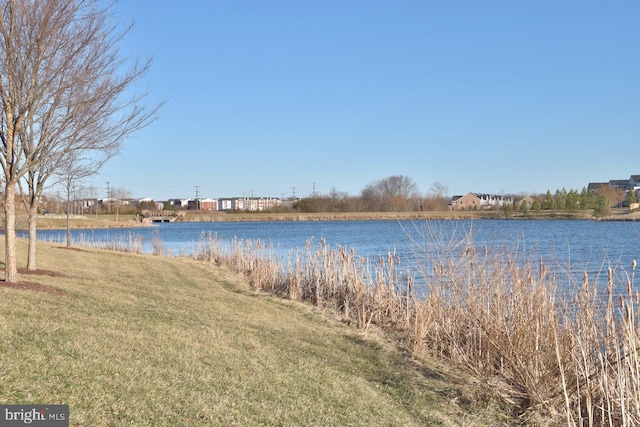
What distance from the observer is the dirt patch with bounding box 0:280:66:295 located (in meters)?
10.3

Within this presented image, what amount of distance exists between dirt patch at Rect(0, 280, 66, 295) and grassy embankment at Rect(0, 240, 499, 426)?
0.28 meters

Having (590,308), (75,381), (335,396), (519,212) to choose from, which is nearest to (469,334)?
(590,308)

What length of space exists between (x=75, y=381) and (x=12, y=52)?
256 inches

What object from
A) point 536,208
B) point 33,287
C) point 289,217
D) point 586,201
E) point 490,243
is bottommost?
point 33,287

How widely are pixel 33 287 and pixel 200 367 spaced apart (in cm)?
510

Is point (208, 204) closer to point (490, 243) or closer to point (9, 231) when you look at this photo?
point (490, 243)

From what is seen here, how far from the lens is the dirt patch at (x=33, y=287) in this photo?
1033 centimetres

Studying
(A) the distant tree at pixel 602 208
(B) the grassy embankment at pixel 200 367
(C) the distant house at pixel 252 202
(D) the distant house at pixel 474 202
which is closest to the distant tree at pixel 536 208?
(D) the distant house at pixel 474 202

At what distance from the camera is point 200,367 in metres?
7.07

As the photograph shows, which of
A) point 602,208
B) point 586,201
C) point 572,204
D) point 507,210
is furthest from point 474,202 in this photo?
point 586,201

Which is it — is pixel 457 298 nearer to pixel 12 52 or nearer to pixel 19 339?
pixel 19 339

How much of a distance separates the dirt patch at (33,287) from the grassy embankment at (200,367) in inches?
11.0

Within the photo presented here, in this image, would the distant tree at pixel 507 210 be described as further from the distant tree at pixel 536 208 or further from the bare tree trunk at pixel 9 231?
the bare tree trunk at pixel 9 231

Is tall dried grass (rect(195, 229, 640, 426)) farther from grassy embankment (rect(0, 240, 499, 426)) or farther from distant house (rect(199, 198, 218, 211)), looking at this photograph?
distant house (rect(199, 198, 218, 211))
